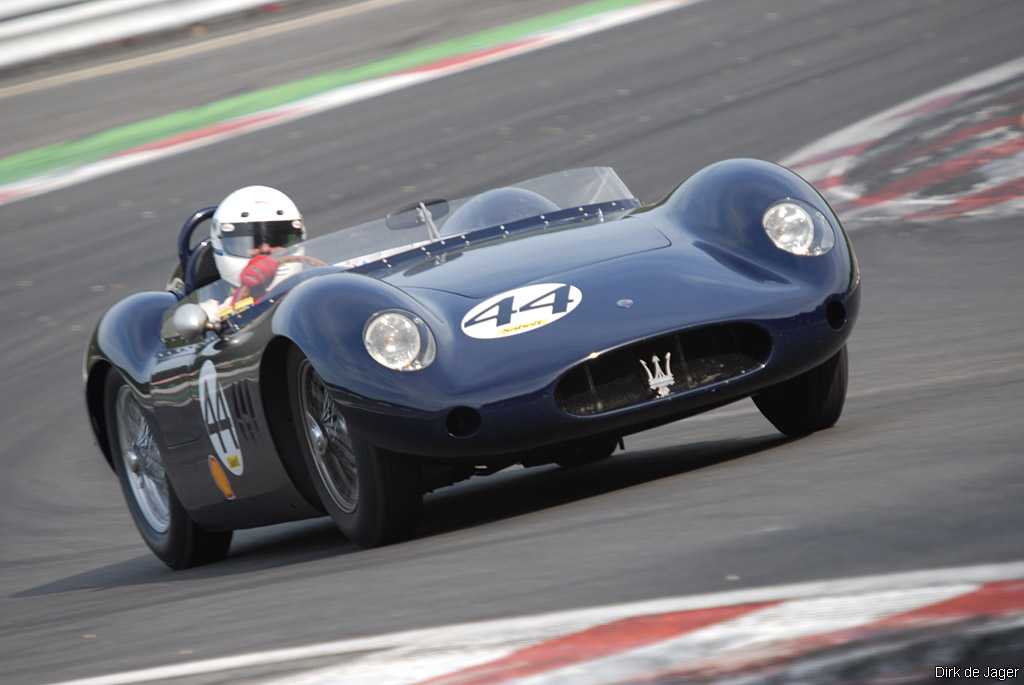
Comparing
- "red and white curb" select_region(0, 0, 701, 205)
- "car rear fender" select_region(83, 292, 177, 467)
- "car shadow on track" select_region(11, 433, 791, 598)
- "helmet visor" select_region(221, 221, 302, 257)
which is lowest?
"car shadow on track" select_region(11, 433, 791, 598)

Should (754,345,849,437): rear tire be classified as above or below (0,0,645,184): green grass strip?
below

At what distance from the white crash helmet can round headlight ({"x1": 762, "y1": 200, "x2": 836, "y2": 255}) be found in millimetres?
2042

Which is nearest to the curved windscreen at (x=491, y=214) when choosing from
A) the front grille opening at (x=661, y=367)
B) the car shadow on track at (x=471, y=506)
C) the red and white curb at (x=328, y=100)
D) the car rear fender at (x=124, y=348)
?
the car rear fender at (x=124, y=348)

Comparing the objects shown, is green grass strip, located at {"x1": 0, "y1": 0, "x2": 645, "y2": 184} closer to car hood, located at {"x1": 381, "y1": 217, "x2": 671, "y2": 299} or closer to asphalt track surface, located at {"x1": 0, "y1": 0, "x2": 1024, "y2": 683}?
asphalt track surface, located at {"x1": 0, "y1": 0, "x2": 1024, "y2": 683}

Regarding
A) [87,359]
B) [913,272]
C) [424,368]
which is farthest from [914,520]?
[913,272]

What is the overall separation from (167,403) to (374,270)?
1035 millimetres

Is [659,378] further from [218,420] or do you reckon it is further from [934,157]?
[934,157]

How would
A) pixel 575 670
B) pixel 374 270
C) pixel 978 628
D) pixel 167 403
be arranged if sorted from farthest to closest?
pixel 167 403 < pixel 374 270 < pixel 575 670 < pixel 978 628

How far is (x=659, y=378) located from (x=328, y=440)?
1072 mm

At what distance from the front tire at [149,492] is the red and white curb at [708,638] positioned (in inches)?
118

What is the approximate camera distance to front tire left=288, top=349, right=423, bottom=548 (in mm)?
4488

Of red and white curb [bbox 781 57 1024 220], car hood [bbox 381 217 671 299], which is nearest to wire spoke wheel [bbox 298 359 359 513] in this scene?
car hood [bbox 381 217 671 299]

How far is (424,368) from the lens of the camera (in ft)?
14.3

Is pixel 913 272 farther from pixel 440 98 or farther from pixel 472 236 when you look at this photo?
pixel 440 98
